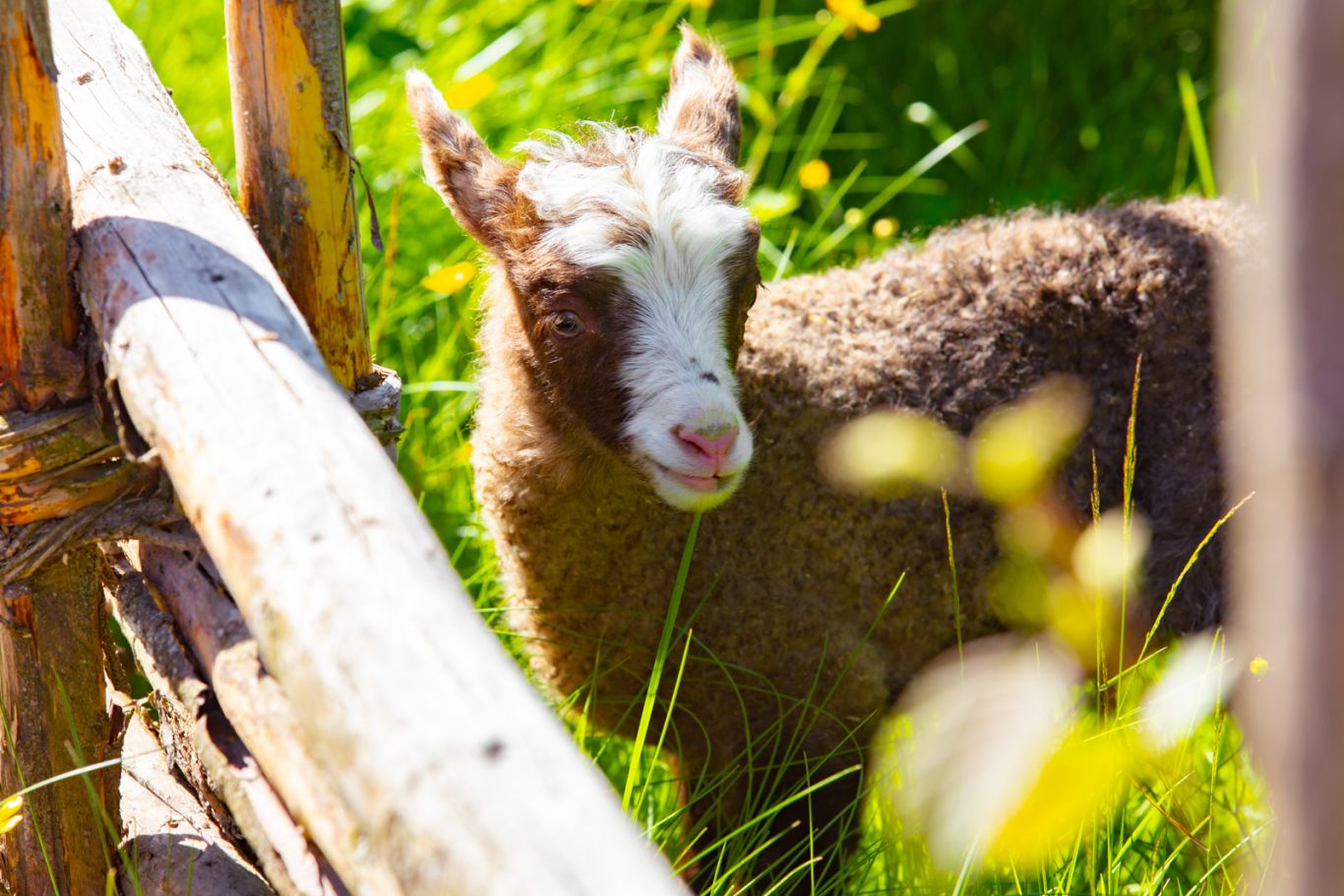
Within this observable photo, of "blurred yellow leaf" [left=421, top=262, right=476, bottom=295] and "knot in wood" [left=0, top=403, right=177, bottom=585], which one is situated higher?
"knot in wood" [left=0, top=403, right=177, bottom=585]

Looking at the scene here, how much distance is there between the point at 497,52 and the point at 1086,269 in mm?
2755

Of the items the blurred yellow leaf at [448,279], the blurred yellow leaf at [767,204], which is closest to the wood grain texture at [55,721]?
the blurred yellow leaf at [448,279]

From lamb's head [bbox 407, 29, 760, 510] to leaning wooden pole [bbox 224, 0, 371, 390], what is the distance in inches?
17.8

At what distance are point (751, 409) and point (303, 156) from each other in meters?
1.26

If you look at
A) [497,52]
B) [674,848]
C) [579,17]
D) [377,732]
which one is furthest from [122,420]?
[579,17]

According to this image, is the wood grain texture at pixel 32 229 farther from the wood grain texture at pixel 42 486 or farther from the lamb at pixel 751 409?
the lamb at pixel 751 409

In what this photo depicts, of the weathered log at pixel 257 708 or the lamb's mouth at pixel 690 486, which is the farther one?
the lamb's mouth at pixel 690 486

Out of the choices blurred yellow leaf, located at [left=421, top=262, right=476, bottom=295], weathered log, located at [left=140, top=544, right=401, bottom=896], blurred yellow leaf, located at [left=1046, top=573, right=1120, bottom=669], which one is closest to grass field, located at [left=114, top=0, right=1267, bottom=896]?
blurred yellow leaf, located at [left=421, top=262, right=476, bottom=295]

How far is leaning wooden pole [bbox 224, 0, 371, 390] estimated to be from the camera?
227cm

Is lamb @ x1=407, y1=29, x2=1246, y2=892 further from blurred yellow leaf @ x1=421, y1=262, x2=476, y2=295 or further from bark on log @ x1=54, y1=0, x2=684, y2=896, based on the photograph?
bark on log @ x1=54, y1=0, x2=684, y2=896

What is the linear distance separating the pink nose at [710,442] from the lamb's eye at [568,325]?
0.36m

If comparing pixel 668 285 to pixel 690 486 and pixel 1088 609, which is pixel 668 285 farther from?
pixel 1088 609

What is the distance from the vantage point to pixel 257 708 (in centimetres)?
173

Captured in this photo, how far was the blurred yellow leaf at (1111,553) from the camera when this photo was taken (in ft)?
6.26
